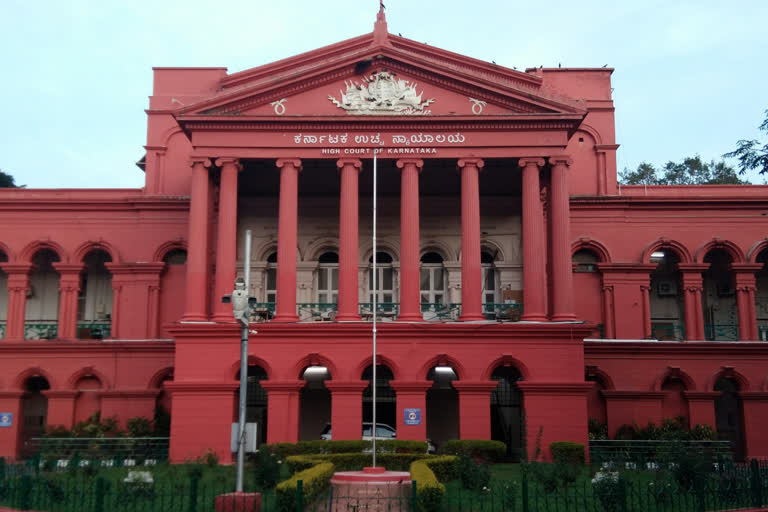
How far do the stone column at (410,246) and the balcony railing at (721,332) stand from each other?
1364 cm

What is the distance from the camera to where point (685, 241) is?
114ft

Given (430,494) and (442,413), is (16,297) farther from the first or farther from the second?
(430,494)

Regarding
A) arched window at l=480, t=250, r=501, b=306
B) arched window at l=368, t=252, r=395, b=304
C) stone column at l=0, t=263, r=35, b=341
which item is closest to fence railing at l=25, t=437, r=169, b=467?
stone column at l=0, t=263, r=35, b=341

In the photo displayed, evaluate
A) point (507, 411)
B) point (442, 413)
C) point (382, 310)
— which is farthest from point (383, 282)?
point (507, 411)

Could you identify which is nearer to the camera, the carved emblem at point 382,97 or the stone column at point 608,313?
the carved emblem at point 382,97

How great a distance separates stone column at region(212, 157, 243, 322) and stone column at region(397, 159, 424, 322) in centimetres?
570

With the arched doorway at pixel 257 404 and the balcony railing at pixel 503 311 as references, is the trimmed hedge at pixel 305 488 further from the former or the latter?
the arched doorway at pixel 257 404

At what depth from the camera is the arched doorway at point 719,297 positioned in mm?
35062

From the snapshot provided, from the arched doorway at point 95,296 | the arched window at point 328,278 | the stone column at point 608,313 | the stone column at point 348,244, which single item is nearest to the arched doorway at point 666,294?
the stone column at point 608,313

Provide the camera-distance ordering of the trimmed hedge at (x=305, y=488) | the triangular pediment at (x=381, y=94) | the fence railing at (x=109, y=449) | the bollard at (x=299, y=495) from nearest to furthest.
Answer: the bollard at (x=299, y=495), the trimmed hedge at (x=305, y=488), the fence railing at (x=109, y=449), the triangular pediment at (x=381, y=94)

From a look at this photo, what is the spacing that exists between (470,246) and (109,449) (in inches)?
554

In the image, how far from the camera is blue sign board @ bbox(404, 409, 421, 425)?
2758 centimetres

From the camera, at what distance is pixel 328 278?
3366 centimetres

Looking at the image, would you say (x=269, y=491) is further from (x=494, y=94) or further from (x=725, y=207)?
(x=725, y=207)
